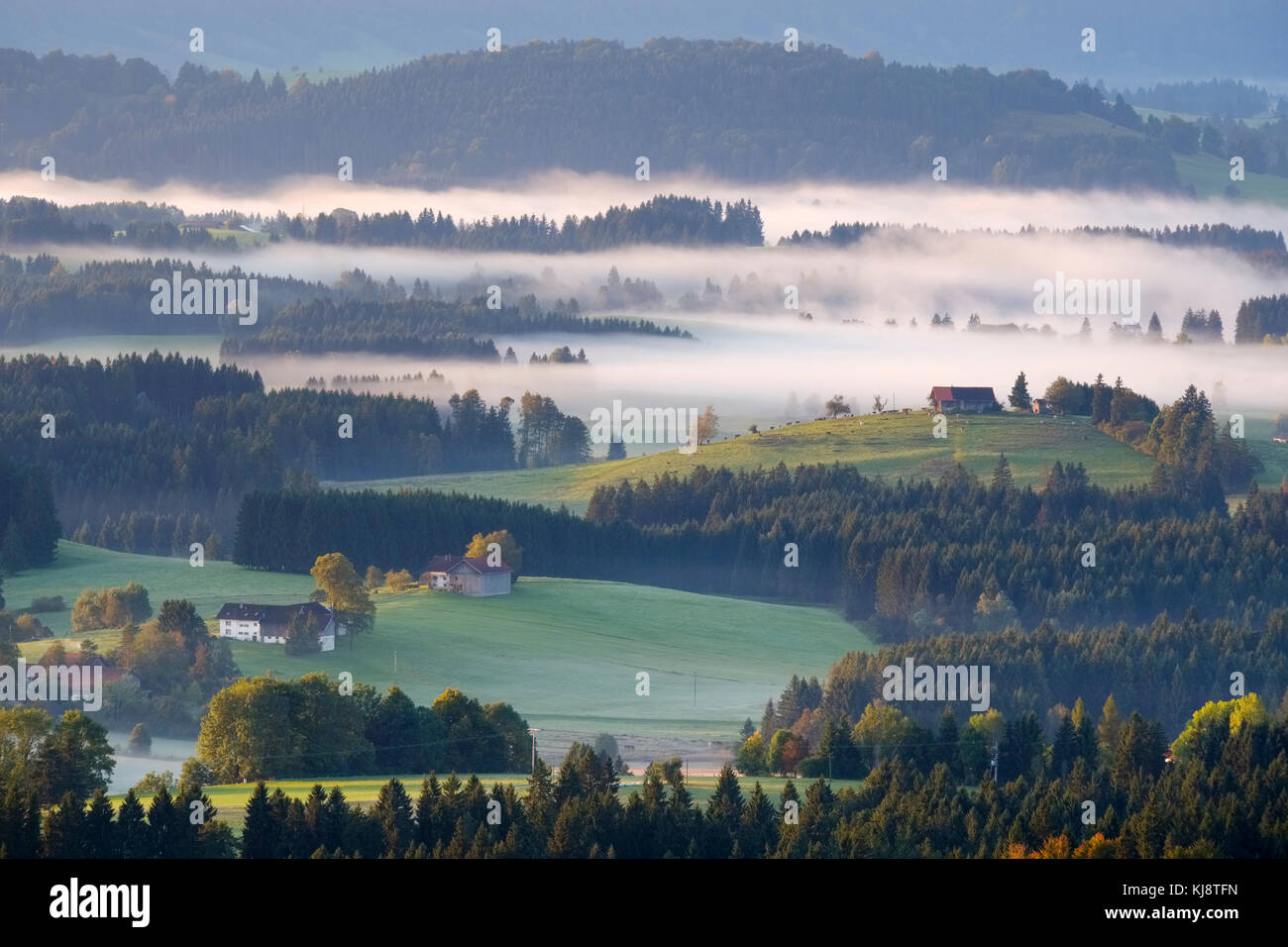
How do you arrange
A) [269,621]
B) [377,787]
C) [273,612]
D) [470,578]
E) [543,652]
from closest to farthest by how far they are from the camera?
[377,787]
[269,621]
[273,612]
[543,652]
[470,578]

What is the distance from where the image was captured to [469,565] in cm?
19450

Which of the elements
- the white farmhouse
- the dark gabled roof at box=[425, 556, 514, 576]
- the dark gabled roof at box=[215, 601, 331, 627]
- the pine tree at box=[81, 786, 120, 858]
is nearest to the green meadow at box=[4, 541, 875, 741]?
the white farmhouse

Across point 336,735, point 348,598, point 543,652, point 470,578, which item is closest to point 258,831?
point 336,735

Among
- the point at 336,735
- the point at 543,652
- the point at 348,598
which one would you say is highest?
the point at 348,598

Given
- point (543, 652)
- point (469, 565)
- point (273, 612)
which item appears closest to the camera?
point (273, 612)

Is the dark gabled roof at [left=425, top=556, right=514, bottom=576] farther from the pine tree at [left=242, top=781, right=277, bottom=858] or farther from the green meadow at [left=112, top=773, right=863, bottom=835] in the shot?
the pine tree at [left=242, top=781, right=277, bottom=858]

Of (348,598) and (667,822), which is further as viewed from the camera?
(348,598)

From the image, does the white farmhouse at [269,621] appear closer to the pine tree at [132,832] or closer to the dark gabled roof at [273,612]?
the dark gabled roof at [273,612]

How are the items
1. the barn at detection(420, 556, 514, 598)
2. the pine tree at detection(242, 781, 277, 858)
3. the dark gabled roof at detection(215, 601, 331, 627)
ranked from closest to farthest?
the pine tree at detection(242, 781, 277, 858) → the dark gabled roof at detection(215, 601, 331, 627) → the barn at detection(420, 556, 514, 598)

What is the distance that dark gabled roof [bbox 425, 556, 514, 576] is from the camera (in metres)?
194

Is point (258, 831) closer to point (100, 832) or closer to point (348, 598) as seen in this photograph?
point (100, 832)

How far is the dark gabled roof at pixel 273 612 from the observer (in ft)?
539

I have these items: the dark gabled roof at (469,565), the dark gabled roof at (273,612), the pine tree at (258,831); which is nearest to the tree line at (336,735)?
the pine tree at (258,831)

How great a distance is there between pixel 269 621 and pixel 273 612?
1339 millimetres
